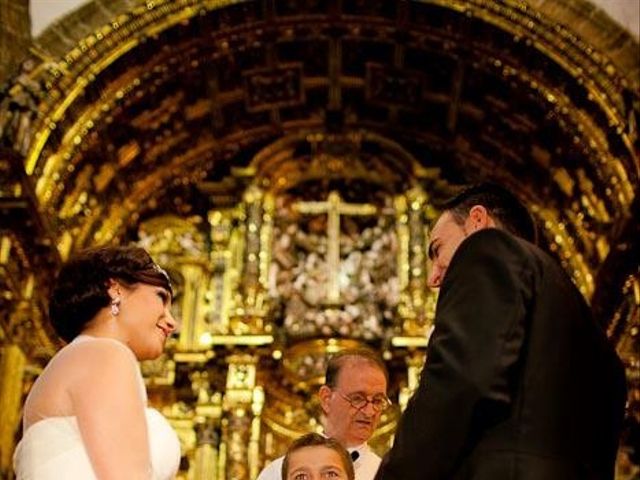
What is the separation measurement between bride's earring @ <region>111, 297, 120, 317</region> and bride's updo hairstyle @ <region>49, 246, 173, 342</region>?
1 centimetres

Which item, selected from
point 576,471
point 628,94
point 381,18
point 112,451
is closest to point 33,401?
point 112,451

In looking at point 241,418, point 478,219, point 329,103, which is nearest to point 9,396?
point 241,418

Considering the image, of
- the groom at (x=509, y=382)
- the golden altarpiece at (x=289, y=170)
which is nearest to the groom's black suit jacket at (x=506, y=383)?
the groom at (x=509, y=382)

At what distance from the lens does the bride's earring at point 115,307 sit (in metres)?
2.86

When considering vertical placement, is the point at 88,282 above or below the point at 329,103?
below

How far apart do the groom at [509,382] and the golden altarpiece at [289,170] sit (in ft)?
20.0

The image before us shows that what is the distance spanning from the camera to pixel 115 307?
2.87 metres

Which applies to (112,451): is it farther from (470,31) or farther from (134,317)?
(470,31)

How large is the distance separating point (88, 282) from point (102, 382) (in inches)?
16.6

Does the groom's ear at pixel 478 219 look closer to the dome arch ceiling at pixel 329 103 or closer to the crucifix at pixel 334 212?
the dome arch ceiling at pixel 329 103

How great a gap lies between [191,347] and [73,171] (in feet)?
7.16

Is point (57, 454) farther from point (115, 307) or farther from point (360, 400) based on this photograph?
point (360, 400)

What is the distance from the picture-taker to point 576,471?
2221mm

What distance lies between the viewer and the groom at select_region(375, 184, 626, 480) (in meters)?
2.16
